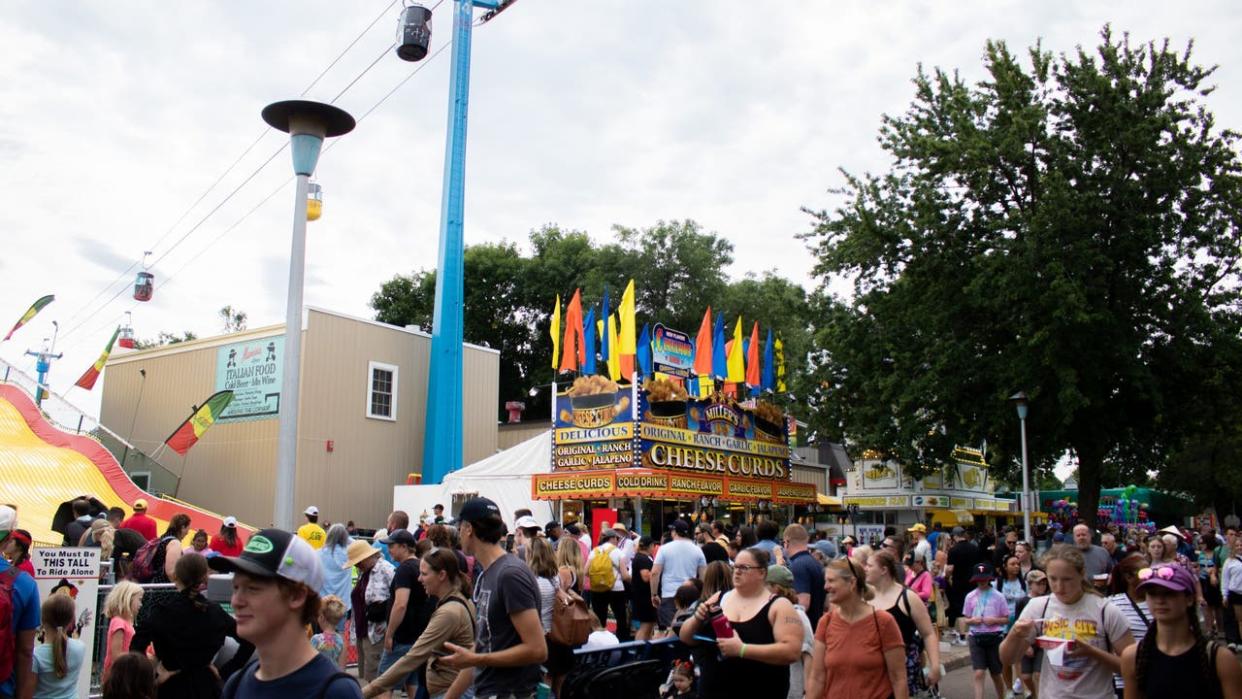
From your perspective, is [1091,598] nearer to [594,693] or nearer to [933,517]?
[594,693]

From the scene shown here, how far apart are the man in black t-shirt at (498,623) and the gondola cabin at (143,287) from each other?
1005 inches

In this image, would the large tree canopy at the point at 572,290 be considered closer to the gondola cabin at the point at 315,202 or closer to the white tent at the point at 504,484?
the white tent at the point at 504,484

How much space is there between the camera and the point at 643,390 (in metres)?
22.1

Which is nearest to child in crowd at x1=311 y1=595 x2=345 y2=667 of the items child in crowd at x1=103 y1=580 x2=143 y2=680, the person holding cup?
child in crowd at x1=103 y1=580 x2=143 y2=680

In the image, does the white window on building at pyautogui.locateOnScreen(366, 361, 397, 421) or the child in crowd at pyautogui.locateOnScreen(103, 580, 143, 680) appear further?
the white window on building at pyautogui.locateOnScreen(366, 361, 397, 421)

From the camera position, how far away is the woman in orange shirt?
5.37 m

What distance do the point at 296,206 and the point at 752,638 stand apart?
29.8ft

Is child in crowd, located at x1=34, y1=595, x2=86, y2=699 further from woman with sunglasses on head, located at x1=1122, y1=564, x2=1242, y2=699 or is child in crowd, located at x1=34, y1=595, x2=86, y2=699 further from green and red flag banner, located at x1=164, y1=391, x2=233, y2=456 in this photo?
green and red flag banner, located at x1=164, y1=391, x2=233, y2=456

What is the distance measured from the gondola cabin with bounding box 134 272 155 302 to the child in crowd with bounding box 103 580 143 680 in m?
22.7

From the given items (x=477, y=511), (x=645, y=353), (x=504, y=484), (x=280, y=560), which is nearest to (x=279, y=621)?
(x=280, y=560)

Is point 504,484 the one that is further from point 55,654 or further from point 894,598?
point 55,654

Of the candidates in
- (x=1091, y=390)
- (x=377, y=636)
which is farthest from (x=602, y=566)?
(x=1091, y=390)

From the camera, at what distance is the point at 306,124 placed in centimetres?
1202

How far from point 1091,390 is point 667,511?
1047cm
